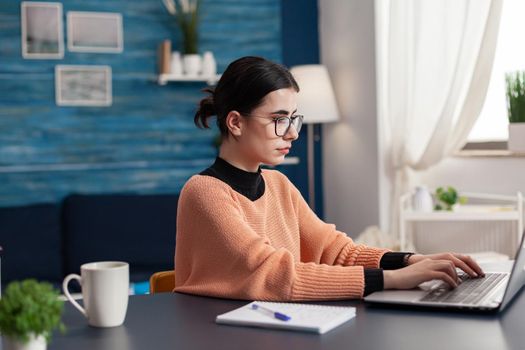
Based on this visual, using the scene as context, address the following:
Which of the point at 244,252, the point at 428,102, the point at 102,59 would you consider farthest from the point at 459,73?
the point at 244,252

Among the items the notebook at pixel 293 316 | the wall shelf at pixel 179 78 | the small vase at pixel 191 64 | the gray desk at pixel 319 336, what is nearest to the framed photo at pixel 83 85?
the wall shelf at pixel 179 78

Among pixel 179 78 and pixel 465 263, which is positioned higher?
pixel 179 78

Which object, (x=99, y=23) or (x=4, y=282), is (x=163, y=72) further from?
(x=4, y=282)

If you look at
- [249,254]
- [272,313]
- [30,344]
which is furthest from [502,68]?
[30,344]

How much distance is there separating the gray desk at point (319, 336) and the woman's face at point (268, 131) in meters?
0.43

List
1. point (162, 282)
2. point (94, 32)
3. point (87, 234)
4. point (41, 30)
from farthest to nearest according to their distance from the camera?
point (94, 32)
point (41, 30)
point (87, 234)
point (162, 282)

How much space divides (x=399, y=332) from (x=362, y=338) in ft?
0.23

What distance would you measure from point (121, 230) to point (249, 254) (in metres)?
2.89

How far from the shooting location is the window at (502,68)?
13.1 feet

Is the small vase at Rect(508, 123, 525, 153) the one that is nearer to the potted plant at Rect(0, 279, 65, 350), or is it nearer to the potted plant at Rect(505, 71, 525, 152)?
the potted plant at Rect(505, 71, 525, 152)

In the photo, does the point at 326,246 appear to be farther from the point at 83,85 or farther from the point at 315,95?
the point at 83,85

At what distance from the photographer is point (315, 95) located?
481 centimetres

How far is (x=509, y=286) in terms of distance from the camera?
4.94 ft

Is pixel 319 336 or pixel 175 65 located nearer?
pixel 319 336
